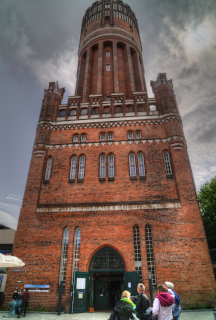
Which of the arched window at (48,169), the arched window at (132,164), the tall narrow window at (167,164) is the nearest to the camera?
the tall narrow window at (167,164)

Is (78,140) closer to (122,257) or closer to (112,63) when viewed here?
(122,257)

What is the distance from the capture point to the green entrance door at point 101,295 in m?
15.0

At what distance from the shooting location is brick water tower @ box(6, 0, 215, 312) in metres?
13.8

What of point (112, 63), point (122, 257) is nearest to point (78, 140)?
point (122, 257)

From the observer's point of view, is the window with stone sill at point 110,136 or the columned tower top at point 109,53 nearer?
the window with stone sill at point 110,136

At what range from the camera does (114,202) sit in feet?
52.8

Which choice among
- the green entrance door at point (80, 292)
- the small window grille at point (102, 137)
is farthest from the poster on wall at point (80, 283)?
the small window grille at point (102, 137)

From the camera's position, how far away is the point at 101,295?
50.5ft

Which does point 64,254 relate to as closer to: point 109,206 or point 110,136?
point 109,206

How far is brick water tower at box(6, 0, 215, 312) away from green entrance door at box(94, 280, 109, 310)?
0.06m

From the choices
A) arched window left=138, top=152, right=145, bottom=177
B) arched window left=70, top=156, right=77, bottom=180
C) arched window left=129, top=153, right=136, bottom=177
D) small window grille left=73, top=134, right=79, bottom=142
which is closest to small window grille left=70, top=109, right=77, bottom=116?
small window grille left=73, top=134, right=79, bottom=142

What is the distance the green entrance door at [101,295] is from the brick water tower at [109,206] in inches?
2.3

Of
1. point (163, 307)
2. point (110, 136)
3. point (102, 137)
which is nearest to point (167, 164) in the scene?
point (110, 136)

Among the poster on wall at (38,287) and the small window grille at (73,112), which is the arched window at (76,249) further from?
the small window grille at (73,112)
